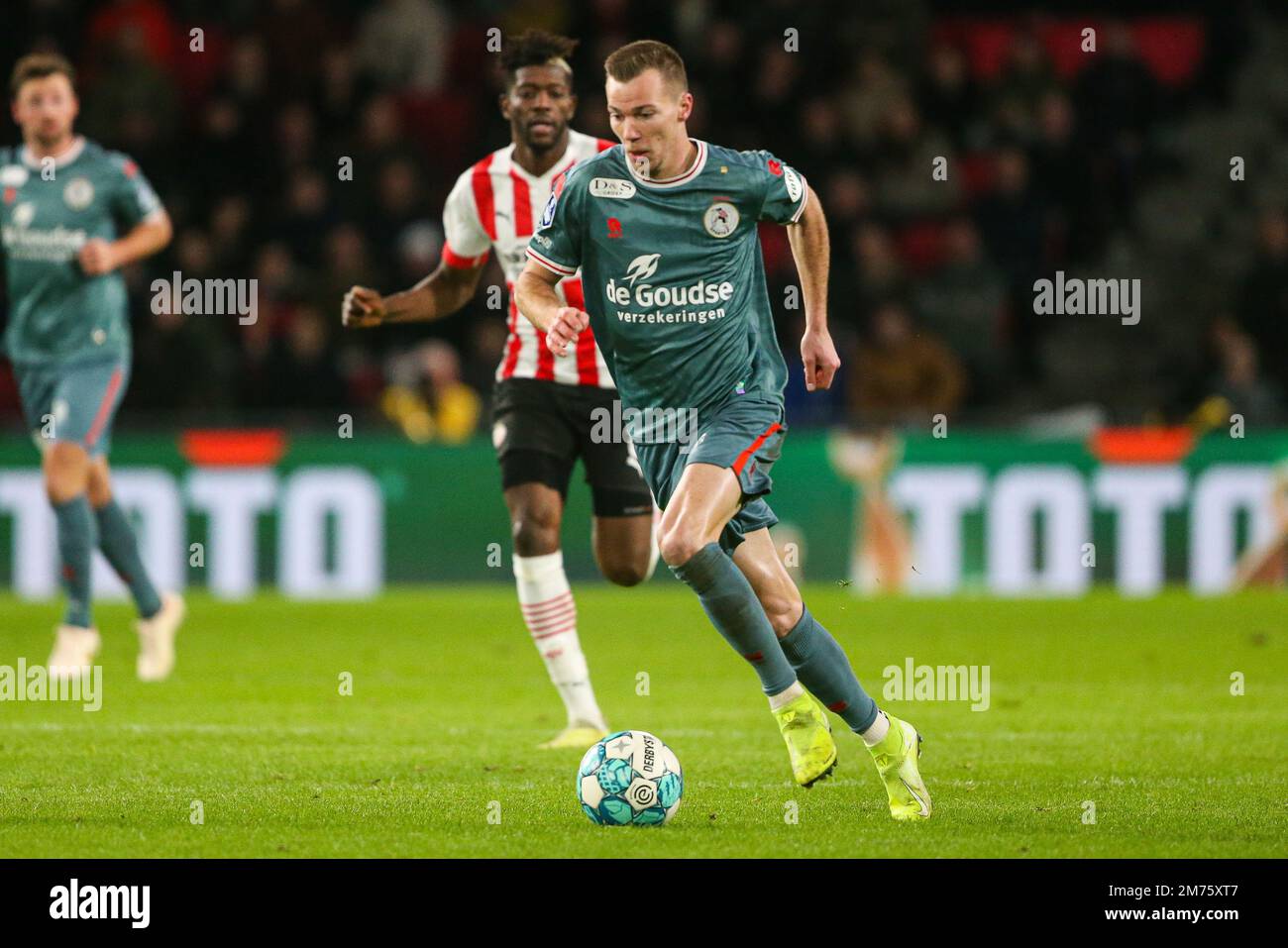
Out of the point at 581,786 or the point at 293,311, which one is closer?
the point at 581,786

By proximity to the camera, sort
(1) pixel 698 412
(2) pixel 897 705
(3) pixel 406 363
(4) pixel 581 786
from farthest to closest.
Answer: (3) pixel 406 363, (2) pixel 897 705, (1) pixel 698 412, (4) pixel 581 786

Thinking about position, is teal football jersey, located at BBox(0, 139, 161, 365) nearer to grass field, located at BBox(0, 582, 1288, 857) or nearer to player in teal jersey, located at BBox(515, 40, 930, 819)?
grass field, located at BBox(0, 582, 1288, 857)

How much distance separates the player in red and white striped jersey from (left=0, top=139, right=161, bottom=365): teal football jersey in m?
→ 2.66

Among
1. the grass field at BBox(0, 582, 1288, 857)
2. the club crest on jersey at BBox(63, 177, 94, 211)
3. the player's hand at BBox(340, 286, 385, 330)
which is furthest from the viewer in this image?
the club crest on jersey at BBox(63, 177, 94, 211)

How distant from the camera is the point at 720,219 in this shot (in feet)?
21.4

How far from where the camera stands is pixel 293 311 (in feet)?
55.7

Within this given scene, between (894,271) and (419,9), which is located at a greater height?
(419,9)

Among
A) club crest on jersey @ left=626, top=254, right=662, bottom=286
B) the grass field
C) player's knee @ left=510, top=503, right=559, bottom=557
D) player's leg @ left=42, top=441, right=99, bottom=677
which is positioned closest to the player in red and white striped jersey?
player's knee @ left=510, top=503, right=559, bottom=557

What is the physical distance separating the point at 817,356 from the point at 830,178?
11.3 meters

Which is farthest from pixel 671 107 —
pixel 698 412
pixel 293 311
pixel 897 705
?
pixel 293 311

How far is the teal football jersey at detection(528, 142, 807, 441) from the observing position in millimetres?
6492

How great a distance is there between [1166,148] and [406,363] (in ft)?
25.3

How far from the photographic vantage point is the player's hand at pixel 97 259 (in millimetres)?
9609

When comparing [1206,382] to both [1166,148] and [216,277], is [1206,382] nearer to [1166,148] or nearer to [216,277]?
[1166,148]
